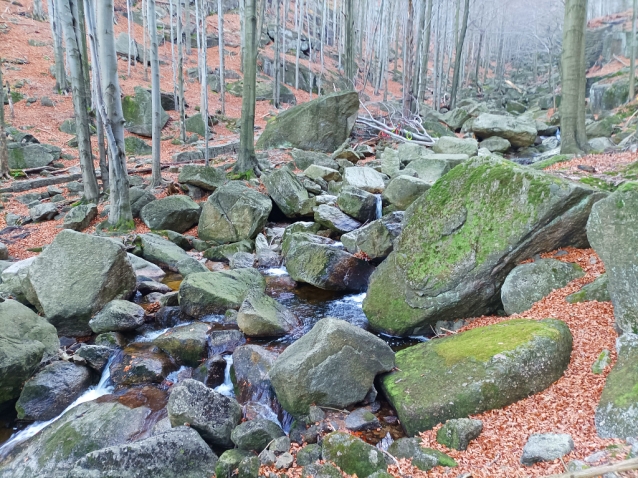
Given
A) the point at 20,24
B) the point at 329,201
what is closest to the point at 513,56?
the point at 20,24

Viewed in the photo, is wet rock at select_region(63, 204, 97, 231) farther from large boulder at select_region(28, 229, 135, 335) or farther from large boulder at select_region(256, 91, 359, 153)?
large boulder at select_region(256, 91, 359, 153)

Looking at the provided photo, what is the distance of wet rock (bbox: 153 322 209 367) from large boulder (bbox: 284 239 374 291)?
245 centimetres

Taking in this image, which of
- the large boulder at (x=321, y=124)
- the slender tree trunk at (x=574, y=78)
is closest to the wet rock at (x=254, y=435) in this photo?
the slender tree trunk at (x=574, y=78)

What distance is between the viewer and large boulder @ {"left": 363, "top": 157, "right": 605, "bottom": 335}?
203 inches

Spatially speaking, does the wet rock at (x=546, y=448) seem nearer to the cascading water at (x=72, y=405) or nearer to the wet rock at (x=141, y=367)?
the wet rock at (x=141, y=367)

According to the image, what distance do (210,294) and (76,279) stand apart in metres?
1.99

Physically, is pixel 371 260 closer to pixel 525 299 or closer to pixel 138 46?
pixel 525 299

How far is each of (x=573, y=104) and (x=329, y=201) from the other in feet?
21.1

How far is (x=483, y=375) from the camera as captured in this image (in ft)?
12.3

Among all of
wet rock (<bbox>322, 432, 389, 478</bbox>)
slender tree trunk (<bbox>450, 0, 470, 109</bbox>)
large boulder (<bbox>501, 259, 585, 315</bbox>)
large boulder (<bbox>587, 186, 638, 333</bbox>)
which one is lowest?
wet rock (<bbox>322, 432, 389, 478</bbox>)

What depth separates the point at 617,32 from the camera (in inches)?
1404

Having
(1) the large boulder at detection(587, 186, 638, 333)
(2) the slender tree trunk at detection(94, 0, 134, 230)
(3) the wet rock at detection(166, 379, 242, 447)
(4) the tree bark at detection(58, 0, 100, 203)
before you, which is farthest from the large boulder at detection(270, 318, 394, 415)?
(4) the tree bark at detection(58, 0, 100, 203)

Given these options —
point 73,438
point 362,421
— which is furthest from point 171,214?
point 362,421

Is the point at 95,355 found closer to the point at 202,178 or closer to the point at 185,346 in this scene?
the point at 185,346
